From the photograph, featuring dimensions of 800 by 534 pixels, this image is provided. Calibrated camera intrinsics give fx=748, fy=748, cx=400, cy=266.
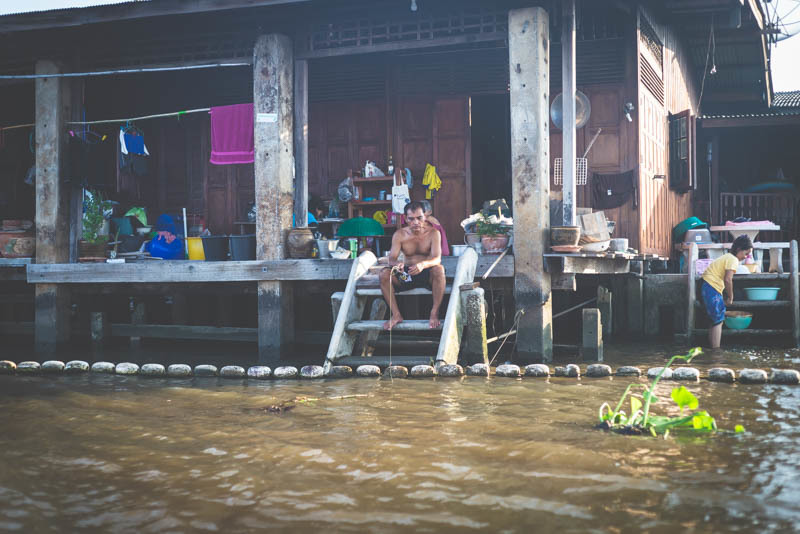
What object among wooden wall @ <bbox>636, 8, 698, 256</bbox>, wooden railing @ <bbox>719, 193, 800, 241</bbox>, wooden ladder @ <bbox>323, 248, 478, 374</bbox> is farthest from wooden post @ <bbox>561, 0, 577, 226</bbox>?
wooden railing @ <bbox>719, 193, 800, 241</bbox>

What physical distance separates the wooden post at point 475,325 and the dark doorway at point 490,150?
24.3 feet

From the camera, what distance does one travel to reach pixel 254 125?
8.78m

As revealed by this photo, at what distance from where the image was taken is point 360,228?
9.63m

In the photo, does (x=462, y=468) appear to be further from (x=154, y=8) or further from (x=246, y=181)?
(x=246, y=181)

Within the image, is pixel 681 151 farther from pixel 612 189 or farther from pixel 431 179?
pixel 431 179

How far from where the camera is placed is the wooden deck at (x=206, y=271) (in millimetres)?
8008

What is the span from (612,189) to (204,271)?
574cm

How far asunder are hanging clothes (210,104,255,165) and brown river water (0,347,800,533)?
4.09m

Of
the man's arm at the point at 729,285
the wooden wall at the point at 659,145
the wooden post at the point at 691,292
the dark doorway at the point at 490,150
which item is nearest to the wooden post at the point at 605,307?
the wooden wall at the point at 659,145

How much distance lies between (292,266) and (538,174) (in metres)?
2.94

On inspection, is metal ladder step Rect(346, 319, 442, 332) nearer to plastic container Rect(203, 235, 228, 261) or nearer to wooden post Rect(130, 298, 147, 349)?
plastic container Rect(203, 235, 228, 261)

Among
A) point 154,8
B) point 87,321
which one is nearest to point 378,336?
point 154,8

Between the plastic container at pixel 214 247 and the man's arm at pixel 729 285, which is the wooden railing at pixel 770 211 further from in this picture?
the plastic container at pixel 214 247

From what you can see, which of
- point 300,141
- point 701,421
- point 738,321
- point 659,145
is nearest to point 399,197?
point 300,141
